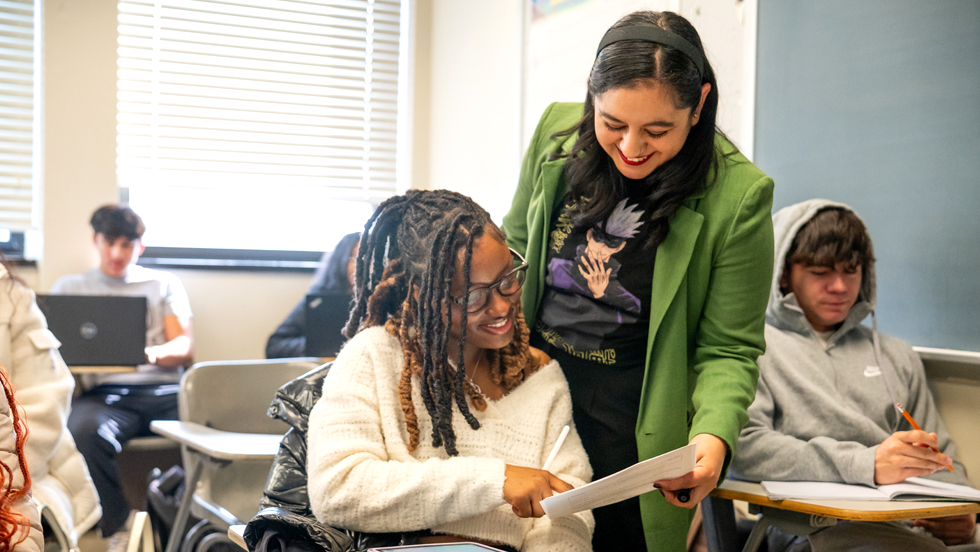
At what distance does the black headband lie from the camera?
3.95 ft

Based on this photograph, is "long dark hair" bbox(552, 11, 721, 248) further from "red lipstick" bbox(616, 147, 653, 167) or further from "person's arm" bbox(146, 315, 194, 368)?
"person's arm" bbox(146, 315, 194, 368)

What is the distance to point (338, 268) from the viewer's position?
11.8 ft

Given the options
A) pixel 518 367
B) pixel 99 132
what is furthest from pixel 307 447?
pixel 99 132

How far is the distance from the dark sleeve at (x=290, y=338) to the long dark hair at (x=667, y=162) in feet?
7.74

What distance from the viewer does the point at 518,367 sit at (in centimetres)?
137

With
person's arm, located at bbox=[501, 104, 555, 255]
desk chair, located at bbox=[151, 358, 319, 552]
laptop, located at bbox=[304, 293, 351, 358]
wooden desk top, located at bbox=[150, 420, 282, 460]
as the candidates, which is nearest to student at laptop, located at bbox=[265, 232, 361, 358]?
laptop, located at bbox=[304, 293, 351, 358]

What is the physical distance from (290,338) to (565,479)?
2.53m

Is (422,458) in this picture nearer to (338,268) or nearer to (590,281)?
(590,281)

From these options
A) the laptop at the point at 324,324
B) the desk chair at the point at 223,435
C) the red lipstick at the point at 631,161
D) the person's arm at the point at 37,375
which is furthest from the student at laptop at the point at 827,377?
the laptop at the point at 324,324

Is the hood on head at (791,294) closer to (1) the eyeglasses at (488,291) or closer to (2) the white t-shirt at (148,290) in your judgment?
(1) the eyeglasses at (488,291)

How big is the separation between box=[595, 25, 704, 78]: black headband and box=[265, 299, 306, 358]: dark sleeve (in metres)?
2.61

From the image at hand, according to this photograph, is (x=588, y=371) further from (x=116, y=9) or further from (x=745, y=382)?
(x=116, y=9)

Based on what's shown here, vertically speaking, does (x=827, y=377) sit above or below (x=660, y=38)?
below

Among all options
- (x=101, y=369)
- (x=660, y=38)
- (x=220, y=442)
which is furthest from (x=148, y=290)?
(x=660, y=38)
